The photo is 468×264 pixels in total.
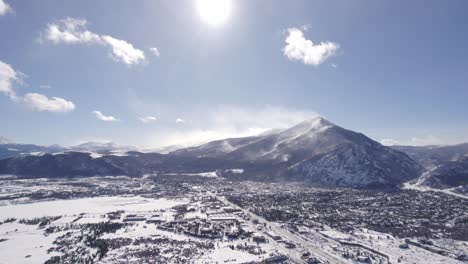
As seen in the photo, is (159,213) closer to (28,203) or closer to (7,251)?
(7,251)

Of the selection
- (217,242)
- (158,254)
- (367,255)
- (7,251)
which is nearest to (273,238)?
(217,242)

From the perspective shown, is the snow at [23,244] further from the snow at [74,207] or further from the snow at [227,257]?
the snow at [227,257]

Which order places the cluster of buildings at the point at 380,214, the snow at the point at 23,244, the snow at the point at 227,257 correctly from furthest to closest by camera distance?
1. the cluster of buildings at the point at 380,214
2. the snow at the point at 23,244
3. the snow at the point at 227,257

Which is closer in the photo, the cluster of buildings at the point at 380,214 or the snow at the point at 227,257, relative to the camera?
the snow at the point at 227,257

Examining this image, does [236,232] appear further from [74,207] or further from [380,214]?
[74,207]

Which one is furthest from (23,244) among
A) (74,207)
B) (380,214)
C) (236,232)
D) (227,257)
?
(380,214)

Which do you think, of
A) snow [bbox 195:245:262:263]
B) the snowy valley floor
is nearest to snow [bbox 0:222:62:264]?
the snowy valley floor

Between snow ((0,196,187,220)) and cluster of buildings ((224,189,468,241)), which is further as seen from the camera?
snow ((0,196,187,220))

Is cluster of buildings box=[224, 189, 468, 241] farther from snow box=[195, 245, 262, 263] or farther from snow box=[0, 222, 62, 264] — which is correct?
snow box=[0, 222, 62, 264]

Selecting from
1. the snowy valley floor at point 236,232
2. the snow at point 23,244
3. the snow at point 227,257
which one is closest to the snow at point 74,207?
the snowy valley floor at point 236,232
